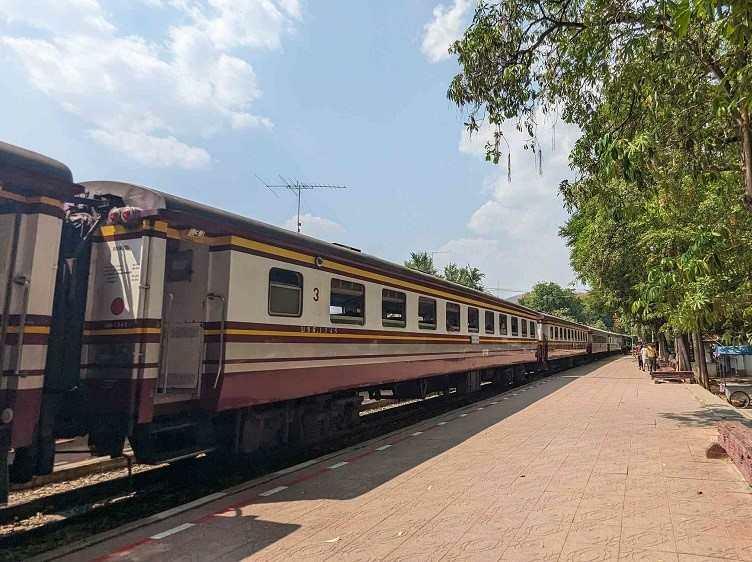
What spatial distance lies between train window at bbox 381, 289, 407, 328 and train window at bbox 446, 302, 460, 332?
2512mm

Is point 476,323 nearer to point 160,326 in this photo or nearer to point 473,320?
point 473,320

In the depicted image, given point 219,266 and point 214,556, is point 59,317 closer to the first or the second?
point 219,266

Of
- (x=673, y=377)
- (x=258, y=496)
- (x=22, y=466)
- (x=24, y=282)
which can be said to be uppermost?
(x=24, y=282)

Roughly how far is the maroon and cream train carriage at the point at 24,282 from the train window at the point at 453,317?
9.39m

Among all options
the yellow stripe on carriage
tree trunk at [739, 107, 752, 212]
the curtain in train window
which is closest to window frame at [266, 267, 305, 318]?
the yellow stripe on carriage

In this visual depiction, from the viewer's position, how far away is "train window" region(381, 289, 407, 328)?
9898 millimetres

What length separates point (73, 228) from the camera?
591 cm

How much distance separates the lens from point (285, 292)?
738cm

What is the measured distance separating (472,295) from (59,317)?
10.8 metres

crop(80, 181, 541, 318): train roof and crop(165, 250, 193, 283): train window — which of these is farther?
crop(165, 250, 193, 283): train window

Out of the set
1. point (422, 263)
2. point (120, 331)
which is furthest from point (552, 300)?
point (120, 331)

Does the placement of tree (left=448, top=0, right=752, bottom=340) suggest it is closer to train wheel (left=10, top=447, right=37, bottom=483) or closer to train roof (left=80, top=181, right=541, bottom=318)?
train roof (left=80, top=181, right=541, bottom=318)

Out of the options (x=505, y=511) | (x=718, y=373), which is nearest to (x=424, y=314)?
(x=505, y=511)

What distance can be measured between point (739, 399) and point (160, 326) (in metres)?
14.3
